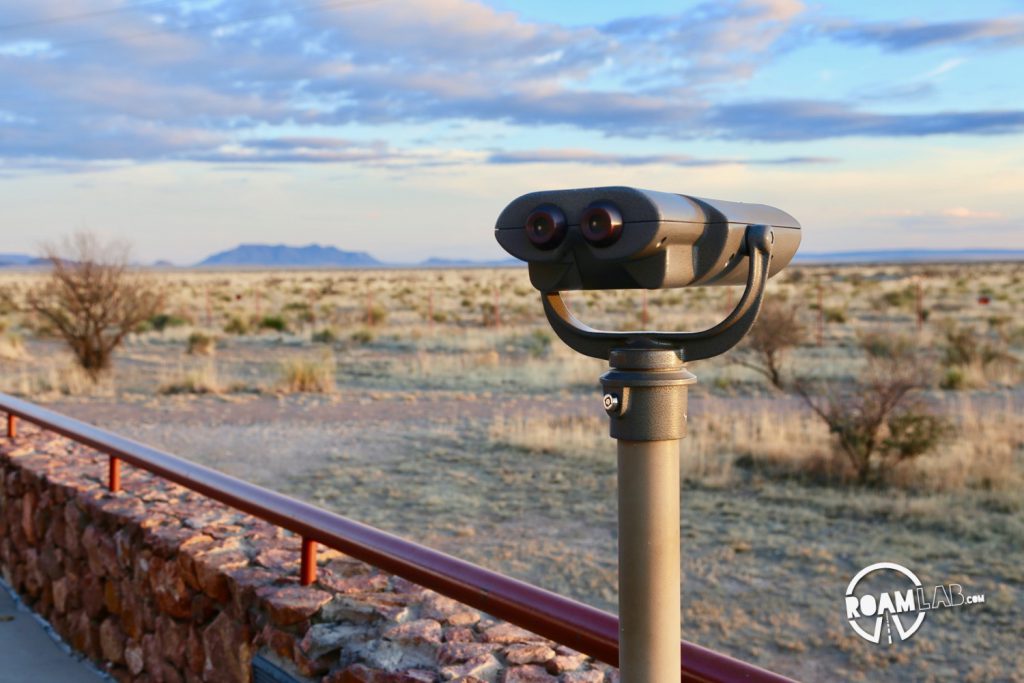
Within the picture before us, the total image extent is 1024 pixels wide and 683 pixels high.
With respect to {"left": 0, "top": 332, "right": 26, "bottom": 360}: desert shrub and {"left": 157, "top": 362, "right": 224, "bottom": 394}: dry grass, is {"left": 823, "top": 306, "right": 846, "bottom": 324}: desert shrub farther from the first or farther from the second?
{"left": 0, "top": 332, "right": 26, "bottom": 360}: desert shrub

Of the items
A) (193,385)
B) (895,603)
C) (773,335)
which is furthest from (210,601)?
(193,385)

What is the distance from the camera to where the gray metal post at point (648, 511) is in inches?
69.9

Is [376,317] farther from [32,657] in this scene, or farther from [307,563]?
[307,563]

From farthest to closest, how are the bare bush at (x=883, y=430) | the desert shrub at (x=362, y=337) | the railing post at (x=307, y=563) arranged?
the desert shrub at (x=362, y=337) < the bare bush at (x=883, y=430) < the railing post at (x=307, y=563)

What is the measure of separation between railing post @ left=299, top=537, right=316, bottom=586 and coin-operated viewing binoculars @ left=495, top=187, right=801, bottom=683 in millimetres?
1812

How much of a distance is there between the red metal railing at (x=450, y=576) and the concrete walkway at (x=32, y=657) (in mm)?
1162

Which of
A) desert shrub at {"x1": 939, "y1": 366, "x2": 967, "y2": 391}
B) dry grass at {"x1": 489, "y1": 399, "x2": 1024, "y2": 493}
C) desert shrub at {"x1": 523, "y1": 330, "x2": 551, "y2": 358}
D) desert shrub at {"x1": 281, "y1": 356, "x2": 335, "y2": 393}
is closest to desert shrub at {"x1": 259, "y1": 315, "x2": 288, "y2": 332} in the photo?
desert shrub at {"x1": 523, "y1": 330, "x2": 551, "y2": 358}

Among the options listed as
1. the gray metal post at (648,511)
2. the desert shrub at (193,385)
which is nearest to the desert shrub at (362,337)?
the desert shrub at (193,385)

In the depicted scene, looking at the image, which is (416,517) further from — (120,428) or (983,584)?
(120,428)

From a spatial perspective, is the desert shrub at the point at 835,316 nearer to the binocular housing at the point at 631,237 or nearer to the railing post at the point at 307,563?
the railing post at the point at 307,563

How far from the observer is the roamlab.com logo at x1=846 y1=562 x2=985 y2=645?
6738 mm

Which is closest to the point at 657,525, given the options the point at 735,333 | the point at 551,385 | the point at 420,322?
the point at 735,333

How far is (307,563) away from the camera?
3.44m

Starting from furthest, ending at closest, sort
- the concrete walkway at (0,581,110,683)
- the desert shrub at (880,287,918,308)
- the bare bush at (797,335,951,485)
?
the desert shrub at (880,287,918,308) → the bare bush at (797,335,951,485) → the concrete walkway at (0,581,110,683)
